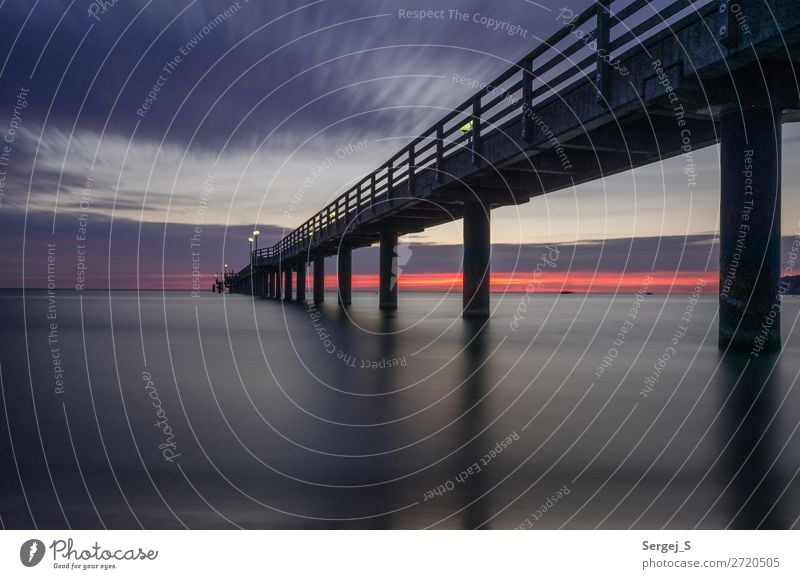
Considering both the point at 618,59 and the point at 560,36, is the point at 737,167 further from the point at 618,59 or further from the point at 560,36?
the point at 560,36

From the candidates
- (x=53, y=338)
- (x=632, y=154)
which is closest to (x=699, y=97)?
(x=632, y=154)

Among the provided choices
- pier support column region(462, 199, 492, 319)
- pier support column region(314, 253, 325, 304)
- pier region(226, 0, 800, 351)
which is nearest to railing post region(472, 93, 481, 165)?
pier region(226, 0, 800, 351)

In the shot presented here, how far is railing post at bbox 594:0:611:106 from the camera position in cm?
1219

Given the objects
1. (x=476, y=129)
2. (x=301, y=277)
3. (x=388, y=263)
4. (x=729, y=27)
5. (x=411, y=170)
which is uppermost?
(x=476, y=129)

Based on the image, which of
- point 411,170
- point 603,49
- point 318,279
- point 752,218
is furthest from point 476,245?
point 318,279

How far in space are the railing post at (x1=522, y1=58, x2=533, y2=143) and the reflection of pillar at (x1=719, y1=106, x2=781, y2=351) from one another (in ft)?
15.2

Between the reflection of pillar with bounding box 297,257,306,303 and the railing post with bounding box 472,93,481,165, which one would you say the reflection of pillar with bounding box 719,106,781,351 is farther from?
the reflection of pillar with bounding box 297,257,306,303

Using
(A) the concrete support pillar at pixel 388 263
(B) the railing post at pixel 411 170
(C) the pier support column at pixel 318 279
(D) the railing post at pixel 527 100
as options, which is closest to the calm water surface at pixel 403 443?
(D) the railing post at pixel 527 100

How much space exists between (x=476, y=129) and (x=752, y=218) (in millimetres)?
8840

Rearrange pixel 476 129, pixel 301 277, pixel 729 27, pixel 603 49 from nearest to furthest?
pixel 729 27, pixel 603 49, pixel 476 129, pixel 301 277

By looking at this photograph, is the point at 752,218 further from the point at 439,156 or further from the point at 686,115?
the point at 439,156

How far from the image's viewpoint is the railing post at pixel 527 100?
49.5 ft

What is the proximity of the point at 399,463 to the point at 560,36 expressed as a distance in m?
11.7

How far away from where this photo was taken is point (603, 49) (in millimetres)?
12281
